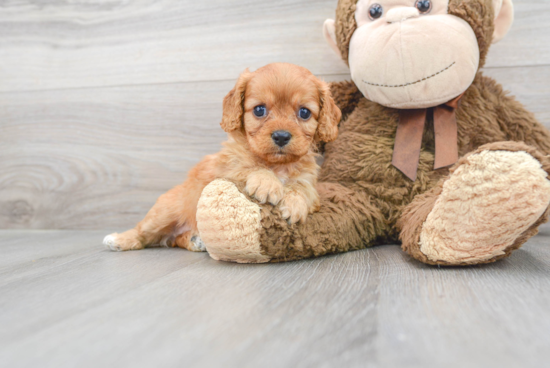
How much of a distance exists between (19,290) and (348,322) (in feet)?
2.69

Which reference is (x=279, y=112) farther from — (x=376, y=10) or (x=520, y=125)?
(x=520, y=125)

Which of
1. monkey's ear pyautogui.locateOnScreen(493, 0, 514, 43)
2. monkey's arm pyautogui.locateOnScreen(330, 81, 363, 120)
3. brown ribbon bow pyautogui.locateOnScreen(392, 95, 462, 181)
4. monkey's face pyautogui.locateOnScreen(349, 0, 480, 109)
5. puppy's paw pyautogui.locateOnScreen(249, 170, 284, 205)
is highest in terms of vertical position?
monkey's ear pyautogui.locateOnScreen(493, 0, 514, 43)

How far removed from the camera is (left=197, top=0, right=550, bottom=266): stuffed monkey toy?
0.99 m

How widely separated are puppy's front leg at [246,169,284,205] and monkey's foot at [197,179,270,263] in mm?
36

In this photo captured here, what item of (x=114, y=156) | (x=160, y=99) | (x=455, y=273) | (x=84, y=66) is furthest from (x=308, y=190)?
(x=84, y=66)

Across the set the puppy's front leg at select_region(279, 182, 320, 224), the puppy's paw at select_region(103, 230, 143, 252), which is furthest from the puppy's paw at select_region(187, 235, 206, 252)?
the puppy's front leg at select_region(279, 182, 320, 224)

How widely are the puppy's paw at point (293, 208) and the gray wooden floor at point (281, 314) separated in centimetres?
14

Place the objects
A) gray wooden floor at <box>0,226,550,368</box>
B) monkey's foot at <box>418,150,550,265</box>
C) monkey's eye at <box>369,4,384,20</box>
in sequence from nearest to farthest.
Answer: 1. gray wooden floor at <box>0,226,550,368</box>
2. monkey's foot at <box>418,150,550,265</box>
3. monkey's eye at <box>369,4,384,20</box>

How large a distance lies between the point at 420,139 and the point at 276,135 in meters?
0.59

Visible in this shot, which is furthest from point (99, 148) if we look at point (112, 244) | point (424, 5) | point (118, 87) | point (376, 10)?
point (424, 5)

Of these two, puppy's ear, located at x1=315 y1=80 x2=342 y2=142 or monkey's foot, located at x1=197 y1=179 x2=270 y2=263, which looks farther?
puppy's ear, located at x1=315 y1=80 x2=342 y2=142

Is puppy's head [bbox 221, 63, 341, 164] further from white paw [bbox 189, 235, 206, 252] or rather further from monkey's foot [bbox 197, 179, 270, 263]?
white paw [bbox 189, 235, 206, 252]

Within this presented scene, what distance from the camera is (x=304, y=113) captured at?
1307mm

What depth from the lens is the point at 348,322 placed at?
741 millimetres
